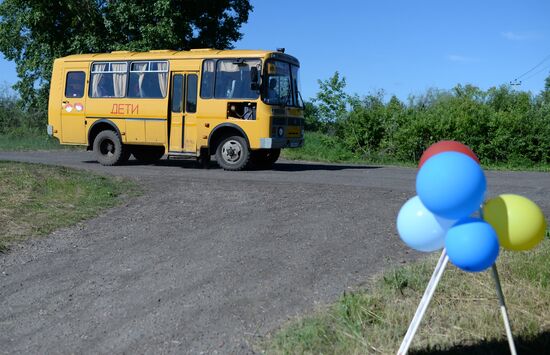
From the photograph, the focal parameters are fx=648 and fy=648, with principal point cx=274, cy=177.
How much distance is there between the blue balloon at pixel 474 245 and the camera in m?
3.52

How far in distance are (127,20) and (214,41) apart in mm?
5389

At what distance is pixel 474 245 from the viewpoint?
11.5ft

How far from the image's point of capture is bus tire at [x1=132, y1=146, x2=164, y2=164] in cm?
1820

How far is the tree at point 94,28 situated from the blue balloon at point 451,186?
24.6 meters

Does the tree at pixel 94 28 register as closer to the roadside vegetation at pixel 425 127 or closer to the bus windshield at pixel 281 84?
the roadside vegetation at pixel 425 127

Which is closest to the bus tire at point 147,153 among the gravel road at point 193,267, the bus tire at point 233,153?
the bus tire at point 233,153

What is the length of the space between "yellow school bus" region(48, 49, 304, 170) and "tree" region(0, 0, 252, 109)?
9.83m

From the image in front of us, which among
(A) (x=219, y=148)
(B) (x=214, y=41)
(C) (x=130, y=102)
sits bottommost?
(A) (x=219, y=148)

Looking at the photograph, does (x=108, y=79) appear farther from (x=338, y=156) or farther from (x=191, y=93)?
(x=338, y=156)

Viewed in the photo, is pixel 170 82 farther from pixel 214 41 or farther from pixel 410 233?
pixel 214 41

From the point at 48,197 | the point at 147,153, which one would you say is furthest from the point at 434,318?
the point at 147,153

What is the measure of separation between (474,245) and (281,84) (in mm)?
12709

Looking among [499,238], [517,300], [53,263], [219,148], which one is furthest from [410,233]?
[219,148]

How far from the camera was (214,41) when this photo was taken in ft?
104
